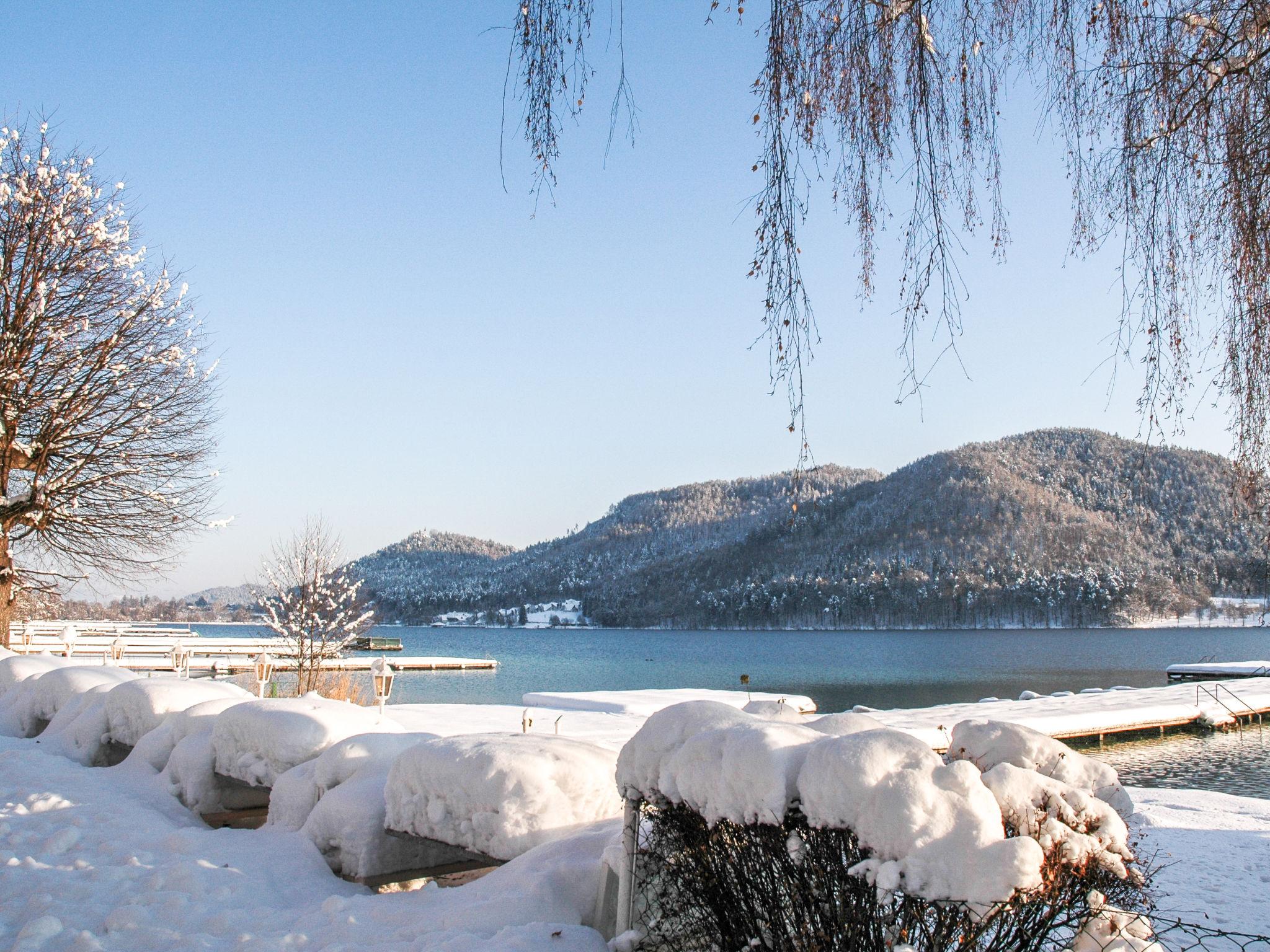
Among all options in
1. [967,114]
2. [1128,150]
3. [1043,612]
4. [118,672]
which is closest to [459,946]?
[967,114]

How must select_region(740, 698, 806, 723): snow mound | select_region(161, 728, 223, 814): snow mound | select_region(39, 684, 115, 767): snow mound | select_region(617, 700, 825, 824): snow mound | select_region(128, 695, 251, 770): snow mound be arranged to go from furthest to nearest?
select_region(39, 684, 115, 767): snow mound
select_region(128, 695, 251, 770): snow mound
select_region(161, 728, 223, 814): snow mound
select_region(740, 698, 806, 723): snow mound
select_region(617, 700, 825, 824): snow mound

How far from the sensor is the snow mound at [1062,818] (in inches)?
100

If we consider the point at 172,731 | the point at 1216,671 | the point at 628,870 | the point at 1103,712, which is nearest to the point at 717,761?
the point at 628,870

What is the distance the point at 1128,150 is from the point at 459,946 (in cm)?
374

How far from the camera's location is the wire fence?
2.52 meters

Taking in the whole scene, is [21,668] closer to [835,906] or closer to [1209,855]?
[835,906]

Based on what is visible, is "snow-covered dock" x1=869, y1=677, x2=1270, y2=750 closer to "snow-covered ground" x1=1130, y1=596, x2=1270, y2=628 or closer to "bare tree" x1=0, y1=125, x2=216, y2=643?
"bare tree" x1=0, y1=125, x2=216, y2=643

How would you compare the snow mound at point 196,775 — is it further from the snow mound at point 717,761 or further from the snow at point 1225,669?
the snow at point 1225,669

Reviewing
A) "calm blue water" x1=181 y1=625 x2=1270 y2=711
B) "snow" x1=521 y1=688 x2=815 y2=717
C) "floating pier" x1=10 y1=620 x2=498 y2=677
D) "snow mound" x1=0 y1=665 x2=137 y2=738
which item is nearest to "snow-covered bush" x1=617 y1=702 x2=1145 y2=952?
"snow mound" x1=0 y1=665 x2=137 y2=738

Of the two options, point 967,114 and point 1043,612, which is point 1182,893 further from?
point 1043,612

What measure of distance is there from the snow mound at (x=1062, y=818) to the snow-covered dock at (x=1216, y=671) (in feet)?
130

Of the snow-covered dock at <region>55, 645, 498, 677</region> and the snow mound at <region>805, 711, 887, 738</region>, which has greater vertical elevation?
the snow mound at <region>805, 711, 887, 738</region>

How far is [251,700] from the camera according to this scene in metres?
6.69

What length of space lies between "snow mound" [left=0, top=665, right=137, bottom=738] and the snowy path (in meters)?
4.01
